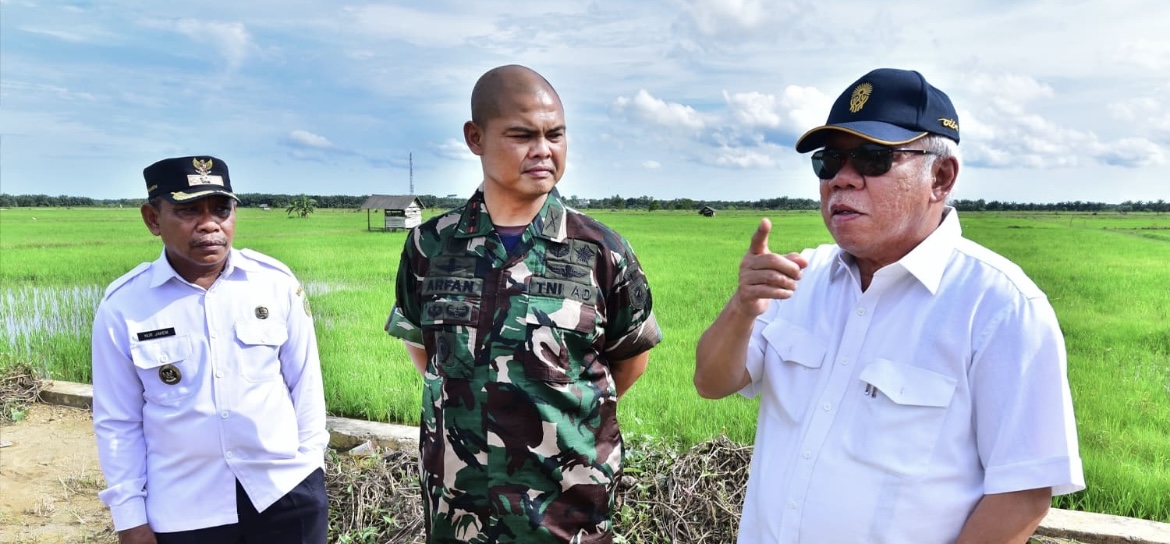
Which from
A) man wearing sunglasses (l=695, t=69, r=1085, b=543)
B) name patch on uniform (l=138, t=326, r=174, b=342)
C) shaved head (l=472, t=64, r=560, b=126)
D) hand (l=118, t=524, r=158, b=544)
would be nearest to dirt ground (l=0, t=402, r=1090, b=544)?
hand (l=118, t=524, r=158, b=544)

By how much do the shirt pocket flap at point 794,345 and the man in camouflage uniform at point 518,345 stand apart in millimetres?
515

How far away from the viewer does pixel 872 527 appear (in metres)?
1.50

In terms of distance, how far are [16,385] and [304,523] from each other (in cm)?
591

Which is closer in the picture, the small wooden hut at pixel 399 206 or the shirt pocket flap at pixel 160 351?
the shirt pocket flap at pixel 160 351

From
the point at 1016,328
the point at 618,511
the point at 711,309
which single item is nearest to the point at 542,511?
the point at 1016,328

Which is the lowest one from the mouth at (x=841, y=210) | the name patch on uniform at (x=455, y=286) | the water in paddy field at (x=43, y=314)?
the water in paddy field at (x=43, y=314)

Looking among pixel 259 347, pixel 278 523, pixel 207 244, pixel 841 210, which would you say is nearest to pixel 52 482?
pixel 278 523

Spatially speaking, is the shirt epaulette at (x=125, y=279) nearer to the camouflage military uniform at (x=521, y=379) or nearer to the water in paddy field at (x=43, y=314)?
the camouflage military uniform at (x=521, y=379)

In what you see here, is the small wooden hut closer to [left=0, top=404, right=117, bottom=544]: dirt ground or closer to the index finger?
[left=0, top=404, right=117, bottom=544]: dirt ground

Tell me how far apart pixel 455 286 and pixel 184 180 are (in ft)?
3.44

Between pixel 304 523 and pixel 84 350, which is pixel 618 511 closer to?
pixel 304 523

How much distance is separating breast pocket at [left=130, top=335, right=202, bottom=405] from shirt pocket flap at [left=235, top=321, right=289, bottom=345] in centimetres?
16

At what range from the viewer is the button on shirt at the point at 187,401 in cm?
228

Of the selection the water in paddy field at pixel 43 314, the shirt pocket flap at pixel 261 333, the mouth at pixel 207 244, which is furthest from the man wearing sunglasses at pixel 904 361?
the water in paddy field at pixel 43 314
